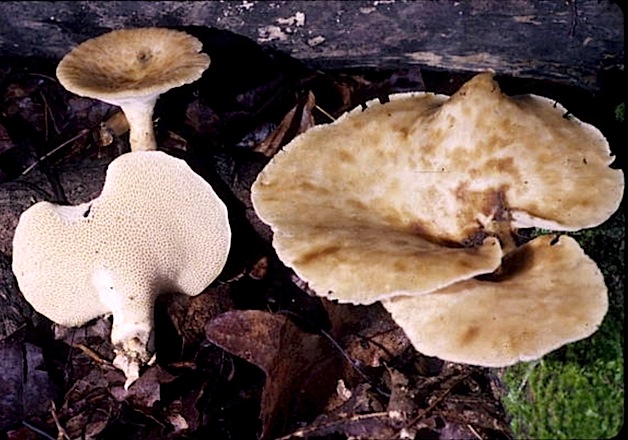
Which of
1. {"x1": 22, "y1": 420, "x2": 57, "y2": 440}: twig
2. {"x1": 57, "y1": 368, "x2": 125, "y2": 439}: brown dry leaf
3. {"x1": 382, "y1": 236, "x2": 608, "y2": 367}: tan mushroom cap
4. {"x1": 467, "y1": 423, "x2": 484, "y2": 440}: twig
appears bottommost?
{"x1": 22, "y1": 420, "x2": 57, "y2": 440}: twig

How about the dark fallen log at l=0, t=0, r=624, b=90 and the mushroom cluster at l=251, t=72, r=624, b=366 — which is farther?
the dark fallen log at l=0, t=0, r=624, b=90

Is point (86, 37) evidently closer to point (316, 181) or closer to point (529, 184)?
point (316, 181)

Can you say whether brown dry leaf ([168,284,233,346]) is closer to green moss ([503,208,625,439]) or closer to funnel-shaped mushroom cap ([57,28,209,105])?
funnel-shaped mushroom cap ([57,28,209,105])

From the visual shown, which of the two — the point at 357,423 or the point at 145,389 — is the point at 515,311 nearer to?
the point at 357,423

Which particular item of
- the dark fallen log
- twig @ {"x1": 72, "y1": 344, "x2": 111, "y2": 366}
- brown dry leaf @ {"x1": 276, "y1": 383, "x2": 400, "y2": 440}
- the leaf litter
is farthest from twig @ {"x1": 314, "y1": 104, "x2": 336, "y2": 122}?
twig @ {"x1": 72, "y1": 344, "x2": 111, "y2": 366}

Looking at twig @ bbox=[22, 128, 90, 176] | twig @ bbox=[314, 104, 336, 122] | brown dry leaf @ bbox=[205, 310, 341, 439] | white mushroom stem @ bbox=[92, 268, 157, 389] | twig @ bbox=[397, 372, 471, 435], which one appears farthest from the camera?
twig @ bbox=[314, 104, 336, 122]

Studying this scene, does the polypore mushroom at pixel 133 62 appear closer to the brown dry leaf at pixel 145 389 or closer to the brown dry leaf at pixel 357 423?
the brown dry leaf at pixel 145 389

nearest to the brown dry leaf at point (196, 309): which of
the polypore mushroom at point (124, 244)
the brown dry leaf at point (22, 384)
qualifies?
the polypore mushroom at point (124, 244)
